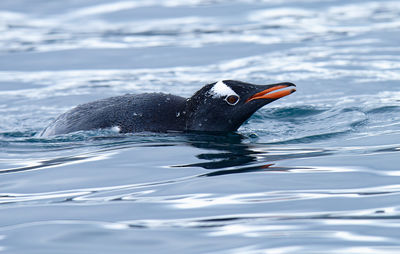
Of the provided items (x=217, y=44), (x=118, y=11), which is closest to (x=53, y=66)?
(x=217, y=44)

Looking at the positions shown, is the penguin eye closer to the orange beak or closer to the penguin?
the penguin

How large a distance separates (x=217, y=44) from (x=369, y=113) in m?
6.71

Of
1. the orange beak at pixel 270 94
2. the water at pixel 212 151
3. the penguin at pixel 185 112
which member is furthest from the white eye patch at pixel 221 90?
the water at pixel 212 151

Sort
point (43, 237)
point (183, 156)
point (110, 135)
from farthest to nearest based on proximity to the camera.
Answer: point (110, 135) < point (183, 156) < point (43, 237)

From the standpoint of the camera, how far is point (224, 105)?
8.81 metres

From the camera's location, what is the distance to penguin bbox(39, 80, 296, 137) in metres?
8.75

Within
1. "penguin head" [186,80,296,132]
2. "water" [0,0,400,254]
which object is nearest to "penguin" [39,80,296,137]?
"penguin head" [186,80,296,132]

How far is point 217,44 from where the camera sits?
54.5 feet

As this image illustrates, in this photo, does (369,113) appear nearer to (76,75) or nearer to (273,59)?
(273,59)

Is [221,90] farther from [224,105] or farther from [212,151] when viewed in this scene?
[212,151]

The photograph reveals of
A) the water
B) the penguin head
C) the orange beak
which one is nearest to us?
the water

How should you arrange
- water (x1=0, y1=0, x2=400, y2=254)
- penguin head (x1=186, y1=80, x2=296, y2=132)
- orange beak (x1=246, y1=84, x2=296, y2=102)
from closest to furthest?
1. water (x1=0, y1=0, x2=400, y2=254)
2. orange beak (x1=246, y1=84, x2=296, y2=102)
3. penguin head (x1=186, y1=80, x2=296, y2=132)

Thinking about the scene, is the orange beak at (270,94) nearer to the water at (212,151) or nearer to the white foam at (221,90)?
the white foam at (221,90)

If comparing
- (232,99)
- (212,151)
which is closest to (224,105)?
(232,99)
